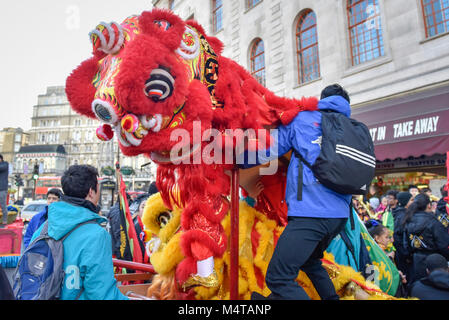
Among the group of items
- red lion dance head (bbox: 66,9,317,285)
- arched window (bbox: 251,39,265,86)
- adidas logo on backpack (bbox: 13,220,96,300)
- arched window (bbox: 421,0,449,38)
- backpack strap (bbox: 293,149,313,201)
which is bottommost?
→ adidas logo on backpack (bbox: 13,220,96,300)

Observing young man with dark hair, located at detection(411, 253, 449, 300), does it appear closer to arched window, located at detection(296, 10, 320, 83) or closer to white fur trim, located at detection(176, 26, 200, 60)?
white fur trim, located at detection(176, 26, 200, 60)

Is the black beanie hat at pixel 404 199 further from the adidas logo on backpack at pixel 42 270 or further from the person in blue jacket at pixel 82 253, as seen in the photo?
the adidas logo on backpack at pixel 42 270

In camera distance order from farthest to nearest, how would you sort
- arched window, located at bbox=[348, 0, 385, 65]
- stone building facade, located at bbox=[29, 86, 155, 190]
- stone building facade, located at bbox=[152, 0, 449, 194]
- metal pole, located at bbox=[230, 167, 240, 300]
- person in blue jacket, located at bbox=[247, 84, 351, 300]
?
stone building facade, located at bbox=[29, 86, 155, 190] < arched window, located at bbox=[348, 0, 385, 65] < stone building facade, located at bbox=[152, 0, 449, 194] < metal pole, located at bbox=[230, 167, 240, 300] < person in blue jacket, located at bbox=[247, 84, 351, 300]

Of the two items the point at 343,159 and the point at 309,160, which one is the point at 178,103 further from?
the point at 343,159

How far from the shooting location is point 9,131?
6931cm

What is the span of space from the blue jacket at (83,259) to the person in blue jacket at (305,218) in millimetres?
964

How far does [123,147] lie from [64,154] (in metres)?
65.5

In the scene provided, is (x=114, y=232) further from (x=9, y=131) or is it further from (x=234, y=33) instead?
(x=9, y=131)

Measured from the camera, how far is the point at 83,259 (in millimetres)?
1809

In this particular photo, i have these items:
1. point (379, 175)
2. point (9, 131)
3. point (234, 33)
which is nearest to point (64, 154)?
point (9, 131)

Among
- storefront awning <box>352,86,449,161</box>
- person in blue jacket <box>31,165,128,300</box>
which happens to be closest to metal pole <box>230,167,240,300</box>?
person in blue jacket <box>31,165,128,300</box>

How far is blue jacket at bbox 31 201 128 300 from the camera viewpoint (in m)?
1.80

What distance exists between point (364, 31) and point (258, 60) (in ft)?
16.0

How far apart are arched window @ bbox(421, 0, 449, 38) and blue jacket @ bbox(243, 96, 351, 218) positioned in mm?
8593
